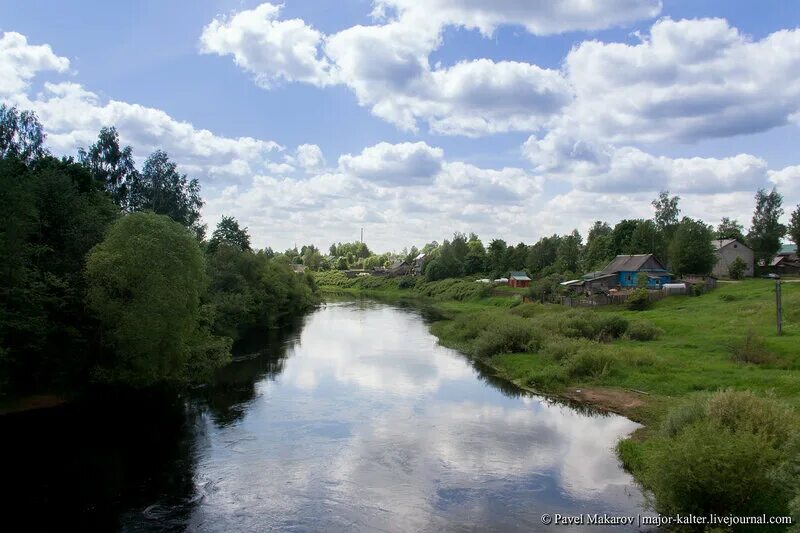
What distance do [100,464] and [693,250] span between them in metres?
65.3

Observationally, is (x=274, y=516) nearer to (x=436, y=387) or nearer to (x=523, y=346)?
(x=436, y=387)

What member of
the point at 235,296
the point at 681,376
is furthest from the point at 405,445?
the point at 235,296

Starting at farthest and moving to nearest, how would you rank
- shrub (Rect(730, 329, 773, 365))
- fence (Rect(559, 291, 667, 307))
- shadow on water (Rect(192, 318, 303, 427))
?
fence (Rect(559, 291, 667, 307)), shadow on water (Rect(192, 318, 303, 427)), shrub (Rect(730, 329, 773, 365))

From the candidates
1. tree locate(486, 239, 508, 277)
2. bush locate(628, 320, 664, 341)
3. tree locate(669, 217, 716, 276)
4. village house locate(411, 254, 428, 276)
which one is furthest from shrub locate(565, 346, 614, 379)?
village house locate(411, 254, 428, 276)

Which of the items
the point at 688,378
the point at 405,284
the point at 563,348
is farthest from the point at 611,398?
the point at 405,284

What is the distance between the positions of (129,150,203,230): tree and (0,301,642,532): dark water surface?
105 ft

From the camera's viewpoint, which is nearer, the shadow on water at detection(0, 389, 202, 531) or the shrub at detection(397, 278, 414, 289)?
the shadow on water at detection(0, 389, 202, 531)

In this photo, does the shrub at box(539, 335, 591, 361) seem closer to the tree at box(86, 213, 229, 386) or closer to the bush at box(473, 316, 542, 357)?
the bush at box(473, 316, 542, 357)

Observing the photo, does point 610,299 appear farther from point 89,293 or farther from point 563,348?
point 89,293

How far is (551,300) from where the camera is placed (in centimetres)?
6253

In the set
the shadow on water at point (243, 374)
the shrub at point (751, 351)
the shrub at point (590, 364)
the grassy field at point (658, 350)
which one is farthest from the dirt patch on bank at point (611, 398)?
the shadow on water at point (243, 374)

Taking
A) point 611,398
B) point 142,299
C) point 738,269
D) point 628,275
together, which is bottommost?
point 611,398

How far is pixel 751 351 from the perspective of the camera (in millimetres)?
28188

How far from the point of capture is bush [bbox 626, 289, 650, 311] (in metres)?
51.9
